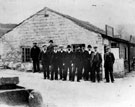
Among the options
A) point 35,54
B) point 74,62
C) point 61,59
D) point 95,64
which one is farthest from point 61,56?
point 35,54

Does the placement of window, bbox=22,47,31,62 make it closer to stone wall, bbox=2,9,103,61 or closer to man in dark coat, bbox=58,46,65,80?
stone wall, bbox=2,9,103,61

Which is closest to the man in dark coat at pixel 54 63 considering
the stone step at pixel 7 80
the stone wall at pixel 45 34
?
the stone wall at pixel 45 34

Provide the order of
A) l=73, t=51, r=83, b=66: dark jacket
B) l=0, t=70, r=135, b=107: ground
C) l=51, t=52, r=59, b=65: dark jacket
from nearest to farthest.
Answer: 1. l=0, t=70, r=135, b=107: ground
2. l=73, t=51, r=83, b=66: dark jacket
3. l=51, t=52, r=59, b=65: dark jacket

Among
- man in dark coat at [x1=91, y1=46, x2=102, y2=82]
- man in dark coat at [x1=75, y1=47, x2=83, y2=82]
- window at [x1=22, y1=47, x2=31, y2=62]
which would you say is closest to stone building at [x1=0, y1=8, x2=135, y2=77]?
window at [x1=22, y1=47, x2=31, y2=62]

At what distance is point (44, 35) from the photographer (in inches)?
571

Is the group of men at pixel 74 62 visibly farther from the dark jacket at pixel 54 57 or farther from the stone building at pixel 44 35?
the stone building at pixel 44 35

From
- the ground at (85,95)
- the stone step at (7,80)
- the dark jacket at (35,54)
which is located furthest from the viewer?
the dark jacket at (35,54)

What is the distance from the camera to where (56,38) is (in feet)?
46.8

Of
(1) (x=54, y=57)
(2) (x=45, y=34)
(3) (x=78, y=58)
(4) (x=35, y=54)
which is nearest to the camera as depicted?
(3) (x=78, y=58)

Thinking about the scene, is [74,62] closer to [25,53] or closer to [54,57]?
[54,57]

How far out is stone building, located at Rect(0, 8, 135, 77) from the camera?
13676mm

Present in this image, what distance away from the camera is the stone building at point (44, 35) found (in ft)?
44.9

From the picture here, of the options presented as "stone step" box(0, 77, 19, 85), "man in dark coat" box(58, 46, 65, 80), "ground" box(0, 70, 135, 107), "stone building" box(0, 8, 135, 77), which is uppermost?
"stone building" box(0, 8, 135, 77)

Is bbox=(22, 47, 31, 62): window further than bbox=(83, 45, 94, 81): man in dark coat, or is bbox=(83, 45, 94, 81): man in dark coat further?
bbox=(22, 47, 31, 62): window
